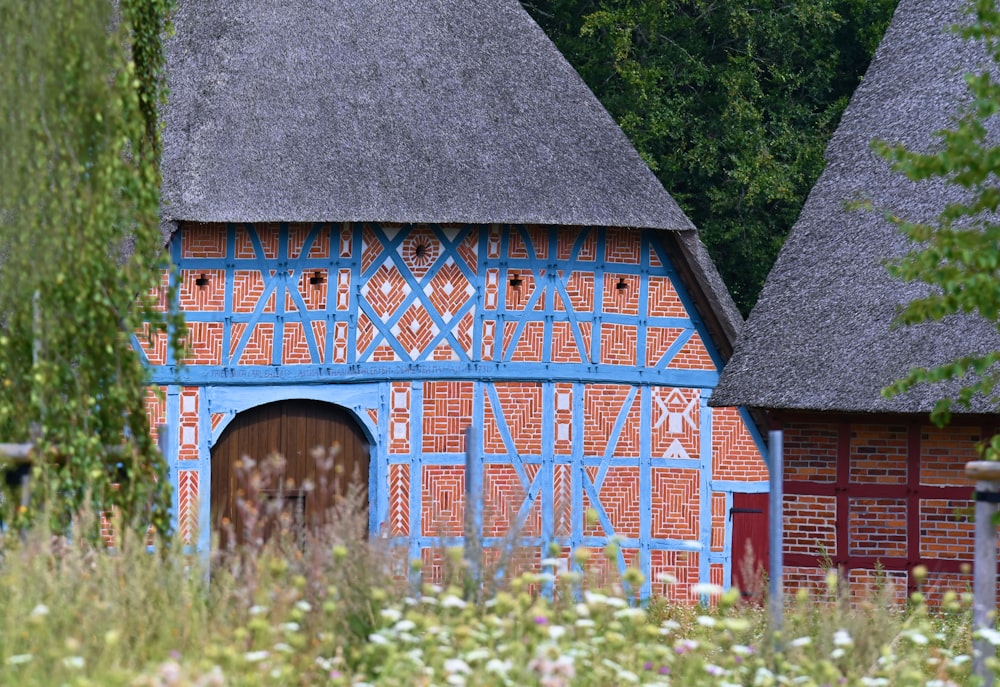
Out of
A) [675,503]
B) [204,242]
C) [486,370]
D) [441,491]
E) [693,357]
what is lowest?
[675,503]

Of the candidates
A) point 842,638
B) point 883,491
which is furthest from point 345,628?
point 883,491

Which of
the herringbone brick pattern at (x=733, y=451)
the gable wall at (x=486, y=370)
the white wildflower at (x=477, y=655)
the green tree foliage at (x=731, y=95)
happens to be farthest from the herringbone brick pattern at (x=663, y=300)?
the white wildflower at (x=477, y=655)

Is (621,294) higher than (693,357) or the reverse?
higher

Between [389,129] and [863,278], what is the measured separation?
392cm

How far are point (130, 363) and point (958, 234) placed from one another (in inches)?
146

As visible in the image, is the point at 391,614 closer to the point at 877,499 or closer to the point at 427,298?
A: the point at 877,499

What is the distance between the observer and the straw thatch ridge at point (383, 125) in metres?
12.5

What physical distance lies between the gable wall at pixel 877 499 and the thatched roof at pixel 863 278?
47cm

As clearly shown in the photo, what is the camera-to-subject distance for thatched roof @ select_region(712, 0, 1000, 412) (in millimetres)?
11469

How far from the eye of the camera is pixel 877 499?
1184 cm

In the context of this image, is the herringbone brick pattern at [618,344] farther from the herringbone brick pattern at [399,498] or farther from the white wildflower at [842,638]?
the white wildflower at [842,638]

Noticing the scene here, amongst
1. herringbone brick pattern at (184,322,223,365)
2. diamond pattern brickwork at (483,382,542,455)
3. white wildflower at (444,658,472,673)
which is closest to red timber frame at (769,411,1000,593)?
diamond pattern brickwork at (483,382,542,455)

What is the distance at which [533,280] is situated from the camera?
42.9 feet

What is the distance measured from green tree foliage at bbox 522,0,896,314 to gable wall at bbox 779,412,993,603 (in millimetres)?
6194
